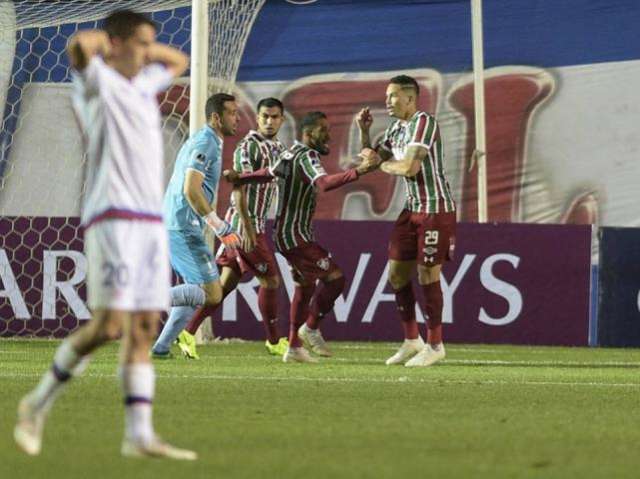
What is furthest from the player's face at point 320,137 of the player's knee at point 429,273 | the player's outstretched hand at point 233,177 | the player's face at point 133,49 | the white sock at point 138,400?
the white sock at point 138,400

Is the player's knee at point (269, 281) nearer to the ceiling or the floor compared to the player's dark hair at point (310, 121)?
nearer to the floor

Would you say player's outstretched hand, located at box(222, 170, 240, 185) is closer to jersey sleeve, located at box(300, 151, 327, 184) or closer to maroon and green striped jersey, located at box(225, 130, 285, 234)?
maroon and green striped jersey, located at box(225, 130, 285, 234)

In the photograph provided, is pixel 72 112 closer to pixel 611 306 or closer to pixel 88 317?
pixel 88 317

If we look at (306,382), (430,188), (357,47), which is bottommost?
(306,382)

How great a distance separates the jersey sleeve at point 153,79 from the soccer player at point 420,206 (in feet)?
17.4

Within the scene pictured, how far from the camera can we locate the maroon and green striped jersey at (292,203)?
12.3 metres

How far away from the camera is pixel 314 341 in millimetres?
12680

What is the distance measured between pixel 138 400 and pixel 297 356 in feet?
20.1

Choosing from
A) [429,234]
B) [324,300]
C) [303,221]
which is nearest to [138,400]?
[429,234]

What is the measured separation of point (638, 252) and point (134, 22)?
976 cm

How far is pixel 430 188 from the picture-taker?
463 inches

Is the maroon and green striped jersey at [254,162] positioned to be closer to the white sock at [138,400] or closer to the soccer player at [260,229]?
the soccer player at [260,229]

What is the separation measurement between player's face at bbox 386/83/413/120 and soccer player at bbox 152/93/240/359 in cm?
112

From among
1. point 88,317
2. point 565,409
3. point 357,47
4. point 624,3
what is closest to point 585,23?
point 624,3
